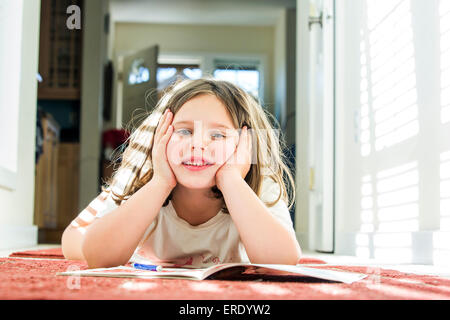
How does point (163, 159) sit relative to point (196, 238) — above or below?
above

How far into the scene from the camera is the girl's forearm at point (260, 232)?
0.86 metres

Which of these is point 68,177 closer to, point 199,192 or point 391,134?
point 391,134

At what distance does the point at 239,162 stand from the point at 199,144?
0.10m

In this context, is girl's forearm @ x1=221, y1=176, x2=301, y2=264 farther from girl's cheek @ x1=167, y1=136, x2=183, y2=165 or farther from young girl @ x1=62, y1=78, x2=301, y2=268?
girl's cheek @ x1=167, y1=136, x2=183, y2=165

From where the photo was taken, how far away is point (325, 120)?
215cm

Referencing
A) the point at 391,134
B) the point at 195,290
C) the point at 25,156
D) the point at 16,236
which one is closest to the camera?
the point at 195,290

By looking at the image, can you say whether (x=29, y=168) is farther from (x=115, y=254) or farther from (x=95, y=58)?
(x=95, y=58)

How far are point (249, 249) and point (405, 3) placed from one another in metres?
1.02

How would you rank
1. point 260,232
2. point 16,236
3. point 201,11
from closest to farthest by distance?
1. point 260,232
2. point 16,236
3. point 201,11

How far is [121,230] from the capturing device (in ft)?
2.84

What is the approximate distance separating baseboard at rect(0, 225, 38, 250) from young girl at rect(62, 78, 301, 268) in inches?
37.2

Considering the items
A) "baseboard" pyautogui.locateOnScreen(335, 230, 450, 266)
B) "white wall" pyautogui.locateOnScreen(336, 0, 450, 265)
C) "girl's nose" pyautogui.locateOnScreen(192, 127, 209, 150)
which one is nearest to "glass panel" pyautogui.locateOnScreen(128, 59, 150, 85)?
"white wall" pyautogui.locateOnScreen(336, 0, 450, 265)

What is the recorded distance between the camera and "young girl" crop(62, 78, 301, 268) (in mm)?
868

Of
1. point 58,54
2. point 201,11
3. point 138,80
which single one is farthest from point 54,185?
point 201,11
